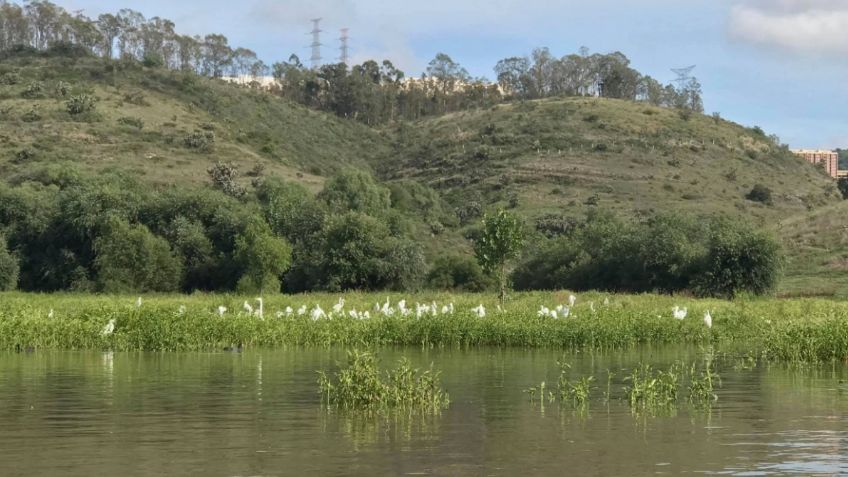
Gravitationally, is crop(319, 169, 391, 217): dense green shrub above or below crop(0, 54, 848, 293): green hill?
below

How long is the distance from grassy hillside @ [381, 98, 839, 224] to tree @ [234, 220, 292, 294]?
3743 cm

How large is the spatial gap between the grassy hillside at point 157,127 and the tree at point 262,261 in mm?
28002

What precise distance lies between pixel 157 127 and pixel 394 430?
3686 inches

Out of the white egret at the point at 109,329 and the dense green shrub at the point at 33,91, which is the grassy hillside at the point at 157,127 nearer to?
the dense green shrub at the point at 33,91

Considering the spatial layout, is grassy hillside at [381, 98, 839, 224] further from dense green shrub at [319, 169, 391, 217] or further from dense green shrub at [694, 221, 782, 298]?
dense green shrub at [694, 221, 782, 298]

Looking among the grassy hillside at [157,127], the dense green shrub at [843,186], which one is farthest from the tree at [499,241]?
the dense green shrub at [843,186]

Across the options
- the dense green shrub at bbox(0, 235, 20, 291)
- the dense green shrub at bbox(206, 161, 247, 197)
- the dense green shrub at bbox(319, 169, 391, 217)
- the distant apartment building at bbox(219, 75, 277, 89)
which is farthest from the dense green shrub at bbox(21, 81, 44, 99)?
the distant apartment building at bbox(219, 75, 277, 89)

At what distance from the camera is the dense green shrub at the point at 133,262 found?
6325 centimetres

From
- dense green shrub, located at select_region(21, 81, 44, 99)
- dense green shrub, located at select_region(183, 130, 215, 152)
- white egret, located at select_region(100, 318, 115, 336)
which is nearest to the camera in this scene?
white egret, located at select_region(100, 318, 115, 336)

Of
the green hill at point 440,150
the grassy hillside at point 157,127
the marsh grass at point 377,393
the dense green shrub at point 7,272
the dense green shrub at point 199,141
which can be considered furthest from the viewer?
the dense green shrub at point 199,141

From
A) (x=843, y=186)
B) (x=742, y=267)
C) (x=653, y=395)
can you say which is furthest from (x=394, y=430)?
(x=843, y=186)

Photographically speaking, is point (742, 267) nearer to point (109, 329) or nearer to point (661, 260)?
point (661, 260)

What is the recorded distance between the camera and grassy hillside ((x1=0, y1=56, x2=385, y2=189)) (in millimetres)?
94188

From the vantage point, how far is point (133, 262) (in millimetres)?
64062
